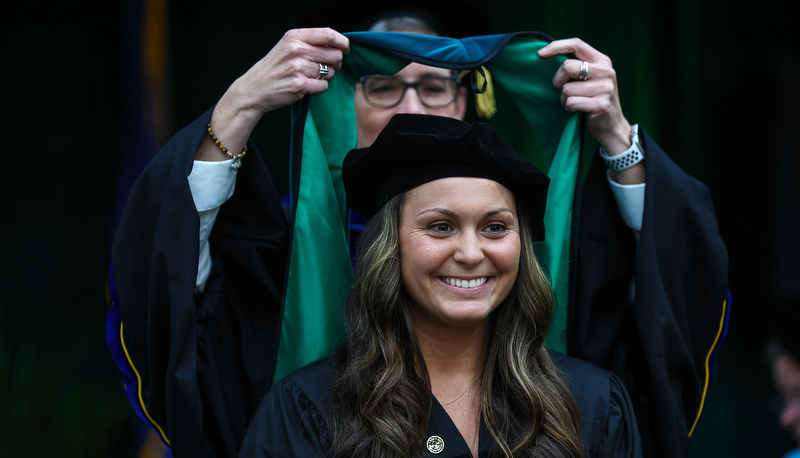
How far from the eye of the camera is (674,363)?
Result: 2566 mm

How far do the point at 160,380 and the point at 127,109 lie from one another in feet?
6.32

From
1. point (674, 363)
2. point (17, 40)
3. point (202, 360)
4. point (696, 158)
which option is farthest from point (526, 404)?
point (17, 40)

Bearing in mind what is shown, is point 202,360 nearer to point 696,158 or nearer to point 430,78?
point 430,78

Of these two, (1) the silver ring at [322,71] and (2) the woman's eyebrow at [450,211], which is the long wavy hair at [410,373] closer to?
(2) the woman's eyebrow at [450,211]

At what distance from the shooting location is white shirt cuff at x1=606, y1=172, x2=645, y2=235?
2646 mm

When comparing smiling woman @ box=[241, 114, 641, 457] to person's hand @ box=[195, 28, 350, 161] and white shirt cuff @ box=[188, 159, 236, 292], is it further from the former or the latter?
white shirt cuff @ box=[188, 159, 236, 292]

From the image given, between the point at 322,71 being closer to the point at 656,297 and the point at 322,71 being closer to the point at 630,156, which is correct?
the point at 630,156

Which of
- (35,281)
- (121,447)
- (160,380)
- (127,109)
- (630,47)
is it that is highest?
(630,47)

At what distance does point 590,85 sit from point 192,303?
145 cm

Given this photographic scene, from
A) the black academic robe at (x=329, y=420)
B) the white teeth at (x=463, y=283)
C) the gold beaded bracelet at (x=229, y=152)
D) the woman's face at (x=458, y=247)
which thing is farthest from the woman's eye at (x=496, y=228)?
the gold beaded bracelet at (x=229, y=152)

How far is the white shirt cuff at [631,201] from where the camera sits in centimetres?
265

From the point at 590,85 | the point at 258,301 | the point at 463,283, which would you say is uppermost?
the point at 590,85

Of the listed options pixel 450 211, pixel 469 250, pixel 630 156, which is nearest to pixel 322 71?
pixel 450 211

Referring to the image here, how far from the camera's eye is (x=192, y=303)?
239 centimetres
